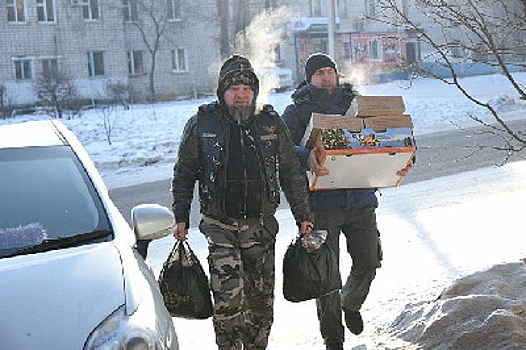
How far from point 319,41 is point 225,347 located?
1983 inches

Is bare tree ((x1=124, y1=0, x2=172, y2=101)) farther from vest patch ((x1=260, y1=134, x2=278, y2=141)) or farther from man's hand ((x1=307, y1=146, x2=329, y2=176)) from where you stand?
vest patch ((x1=260, y1=134, x2=278, y2=141))

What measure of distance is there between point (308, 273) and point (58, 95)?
105 feet

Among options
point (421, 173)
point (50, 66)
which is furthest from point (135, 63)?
point (421, 173)

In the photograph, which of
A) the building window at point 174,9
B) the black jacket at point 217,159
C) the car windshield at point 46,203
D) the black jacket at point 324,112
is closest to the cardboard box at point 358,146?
the black jacket at point 324,112

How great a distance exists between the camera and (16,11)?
4441 cm

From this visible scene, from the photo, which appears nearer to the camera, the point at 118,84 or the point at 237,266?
the point at 237,266

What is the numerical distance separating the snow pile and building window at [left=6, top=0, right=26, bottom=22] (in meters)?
41.9

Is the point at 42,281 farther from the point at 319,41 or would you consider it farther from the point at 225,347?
the point at 319,41

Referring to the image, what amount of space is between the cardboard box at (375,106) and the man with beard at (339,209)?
10.9 inches

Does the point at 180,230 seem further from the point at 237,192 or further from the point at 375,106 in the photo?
the point at 375,106

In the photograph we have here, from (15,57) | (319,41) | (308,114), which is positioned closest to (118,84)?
(15,57)

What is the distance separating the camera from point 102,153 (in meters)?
20.7

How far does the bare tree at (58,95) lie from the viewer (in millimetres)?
31297

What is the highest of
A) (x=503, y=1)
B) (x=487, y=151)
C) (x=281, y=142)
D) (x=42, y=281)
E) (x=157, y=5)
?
(x=157, y=5)
